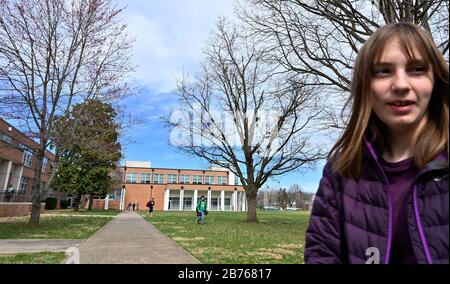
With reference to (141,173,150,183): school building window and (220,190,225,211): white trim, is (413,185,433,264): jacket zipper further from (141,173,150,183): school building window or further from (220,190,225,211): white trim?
(141,173,150,183): school building window

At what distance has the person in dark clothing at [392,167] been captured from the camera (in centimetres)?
128

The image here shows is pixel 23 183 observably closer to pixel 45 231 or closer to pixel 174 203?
pixel 45 231

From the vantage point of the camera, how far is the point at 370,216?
54.2 inches

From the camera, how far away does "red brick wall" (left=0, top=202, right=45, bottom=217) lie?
26.9 m

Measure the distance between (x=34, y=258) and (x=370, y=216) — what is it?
823cm

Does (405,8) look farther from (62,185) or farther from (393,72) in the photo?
(62,185)

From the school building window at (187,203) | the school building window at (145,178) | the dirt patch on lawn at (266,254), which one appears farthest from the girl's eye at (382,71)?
the school building window at (145,178)

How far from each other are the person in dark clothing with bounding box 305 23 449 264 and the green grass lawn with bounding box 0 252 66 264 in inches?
280

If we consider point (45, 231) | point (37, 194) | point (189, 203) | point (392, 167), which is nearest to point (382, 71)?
point (392, 167)

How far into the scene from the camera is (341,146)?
159 cm
